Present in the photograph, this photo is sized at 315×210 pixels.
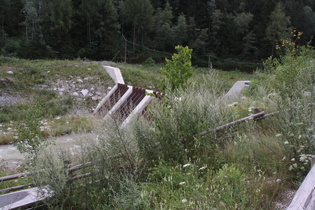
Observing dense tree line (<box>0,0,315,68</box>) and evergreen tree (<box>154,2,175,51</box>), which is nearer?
dense tree line (<box>0,0,315,68</box>)

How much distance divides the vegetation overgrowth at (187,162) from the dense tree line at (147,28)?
1123 inches

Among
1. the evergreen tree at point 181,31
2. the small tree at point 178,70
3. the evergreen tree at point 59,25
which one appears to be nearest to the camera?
the small tree at point 178,70

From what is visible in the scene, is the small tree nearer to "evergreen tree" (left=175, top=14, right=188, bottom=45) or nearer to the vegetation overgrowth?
the vegetation overgrowth

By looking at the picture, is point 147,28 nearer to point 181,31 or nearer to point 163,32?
point 163,32

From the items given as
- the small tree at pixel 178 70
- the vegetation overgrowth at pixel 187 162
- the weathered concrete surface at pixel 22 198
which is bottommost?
the weathered concrete surface at pixel 22 198

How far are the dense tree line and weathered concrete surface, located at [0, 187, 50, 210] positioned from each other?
92.4ft

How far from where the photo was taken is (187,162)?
349 cm

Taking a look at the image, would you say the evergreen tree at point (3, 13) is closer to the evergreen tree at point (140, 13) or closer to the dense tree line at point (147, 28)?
the dense tree line at point (147, 28)

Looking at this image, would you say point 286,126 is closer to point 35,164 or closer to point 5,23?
point 35,164

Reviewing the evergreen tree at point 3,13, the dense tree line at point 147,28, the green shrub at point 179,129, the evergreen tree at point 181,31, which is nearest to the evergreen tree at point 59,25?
the dense tree line at point 147,28

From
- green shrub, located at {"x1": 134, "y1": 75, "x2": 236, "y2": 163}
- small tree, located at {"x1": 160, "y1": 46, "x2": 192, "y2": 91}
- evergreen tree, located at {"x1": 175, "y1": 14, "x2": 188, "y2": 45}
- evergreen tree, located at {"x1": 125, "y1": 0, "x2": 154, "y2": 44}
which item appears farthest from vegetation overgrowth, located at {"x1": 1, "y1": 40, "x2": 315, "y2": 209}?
evergreen tree, located at {"x1": 175, "y1": 14, "x2": 188, "y2": 45}

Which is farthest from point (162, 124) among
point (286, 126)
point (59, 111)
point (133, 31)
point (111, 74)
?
point (133, 31)

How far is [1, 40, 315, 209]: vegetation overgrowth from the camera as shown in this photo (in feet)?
9.27

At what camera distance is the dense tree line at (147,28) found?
103ft
